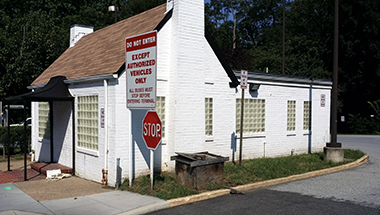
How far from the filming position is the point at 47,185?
992 cm

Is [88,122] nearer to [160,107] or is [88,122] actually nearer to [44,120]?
[160,107]

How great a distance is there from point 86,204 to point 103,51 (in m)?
6.18

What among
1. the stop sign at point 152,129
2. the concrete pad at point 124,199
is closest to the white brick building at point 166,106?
the stop sign at point 152,129

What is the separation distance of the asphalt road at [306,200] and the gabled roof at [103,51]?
14.9 feet

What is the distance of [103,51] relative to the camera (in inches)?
488

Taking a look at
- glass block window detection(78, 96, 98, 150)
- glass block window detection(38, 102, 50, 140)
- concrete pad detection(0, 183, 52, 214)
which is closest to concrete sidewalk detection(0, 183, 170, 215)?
concrete pad detection(0, 183, 52, 214)

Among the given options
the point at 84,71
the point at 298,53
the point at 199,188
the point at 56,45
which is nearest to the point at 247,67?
the point at 298,53

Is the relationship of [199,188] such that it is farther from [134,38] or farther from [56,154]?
[56,154]

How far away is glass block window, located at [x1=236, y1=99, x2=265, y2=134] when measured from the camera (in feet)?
43.8

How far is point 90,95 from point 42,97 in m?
1.45

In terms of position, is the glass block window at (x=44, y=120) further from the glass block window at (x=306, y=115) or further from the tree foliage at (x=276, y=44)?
the glass block window at (x=306, y=115)

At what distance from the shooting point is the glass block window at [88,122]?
10617 mm

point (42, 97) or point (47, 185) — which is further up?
point (42, 97)

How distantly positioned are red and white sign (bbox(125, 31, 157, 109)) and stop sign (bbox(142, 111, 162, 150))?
27 centimetres
